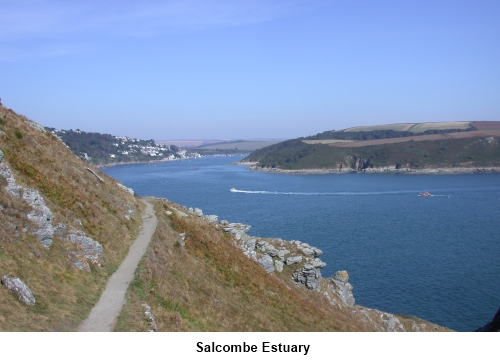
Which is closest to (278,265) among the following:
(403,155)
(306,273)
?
(306,273)

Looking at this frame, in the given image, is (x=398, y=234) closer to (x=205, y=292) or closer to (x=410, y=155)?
(x=205, y=292)

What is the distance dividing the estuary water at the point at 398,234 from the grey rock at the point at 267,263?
34.0 ft

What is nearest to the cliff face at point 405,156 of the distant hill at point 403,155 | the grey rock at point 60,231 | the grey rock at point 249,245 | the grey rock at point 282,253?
the distant hill at point 403,155

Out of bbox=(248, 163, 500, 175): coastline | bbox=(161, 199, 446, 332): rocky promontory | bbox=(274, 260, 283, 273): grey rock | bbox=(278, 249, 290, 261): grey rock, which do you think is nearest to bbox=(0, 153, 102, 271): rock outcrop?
bbox=(161, 199, 446, 332): rocky promontory

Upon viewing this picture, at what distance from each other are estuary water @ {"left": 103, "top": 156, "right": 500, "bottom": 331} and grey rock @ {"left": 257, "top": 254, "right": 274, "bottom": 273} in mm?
10356

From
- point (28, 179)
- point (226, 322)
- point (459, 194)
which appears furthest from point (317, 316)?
point (459, 194)

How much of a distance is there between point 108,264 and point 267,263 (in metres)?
10.8

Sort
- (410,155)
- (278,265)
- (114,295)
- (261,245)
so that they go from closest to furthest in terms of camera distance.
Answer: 1. (114,295)
2. (278,265)
3. (261,245)
4. (410,155)

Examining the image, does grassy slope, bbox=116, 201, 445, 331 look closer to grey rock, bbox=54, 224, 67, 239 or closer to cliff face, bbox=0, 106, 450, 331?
cliff face, bbox=0, 106, 450, 331

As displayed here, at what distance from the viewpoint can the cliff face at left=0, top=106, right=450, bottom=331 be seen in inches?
400

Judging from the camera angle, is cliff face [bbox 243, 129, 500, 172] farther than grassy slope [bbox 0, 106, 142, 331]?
Yes

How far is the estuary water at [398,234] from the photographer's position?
30.3 meters

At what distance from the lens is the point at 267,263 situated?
2253cm

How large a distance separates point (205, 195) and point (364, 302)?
5474cm
